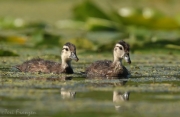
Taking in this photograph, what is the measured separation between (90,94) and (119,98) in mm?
506

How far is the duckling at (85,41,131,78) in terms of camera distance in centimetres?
1189

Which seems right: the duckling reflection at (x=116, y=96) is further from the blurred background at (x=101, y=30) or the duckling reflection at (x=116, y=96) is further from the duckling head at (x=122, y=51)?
the blurred background at (x=101, y=30)

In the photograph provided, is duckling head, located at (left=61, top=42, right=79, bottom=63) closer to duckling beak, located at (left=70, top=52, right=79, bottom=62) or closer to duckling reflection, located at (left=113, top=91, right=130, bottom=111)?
duckling beak, located at (left=70, top=52, right=79, bottom=62)

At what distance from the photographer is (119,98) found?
9.21 m

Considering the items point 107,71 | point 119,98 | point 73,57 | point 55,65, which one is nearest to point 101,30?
point 55,65

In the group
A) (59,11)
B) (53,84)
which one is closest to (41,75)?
(53,84)

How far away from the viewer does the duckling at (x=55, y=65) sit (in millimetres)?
12391

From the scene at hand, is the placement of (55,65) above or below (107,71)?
above

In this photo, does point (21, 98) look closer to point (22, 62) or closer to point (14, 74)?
point (14, 74)

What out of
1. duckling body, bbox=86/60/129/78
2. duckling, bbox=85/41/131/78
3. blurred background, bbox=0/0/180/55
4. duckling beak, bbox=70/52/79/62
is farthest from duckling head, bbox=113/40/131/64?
blurred background, bbox=0/0/180/55

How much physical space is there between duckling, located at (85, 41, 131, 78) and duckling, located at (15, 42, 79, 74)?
0.43 m

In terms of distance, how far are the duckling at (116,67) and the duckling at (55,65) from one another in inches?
17.0

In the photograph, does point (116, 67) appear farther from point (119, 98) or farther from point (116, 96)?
point (119, 98)

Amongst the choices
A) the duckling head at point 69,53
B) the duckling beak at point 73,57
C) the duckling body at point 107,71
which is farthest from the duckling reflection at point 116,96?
the duckling head at point 69,53
